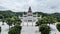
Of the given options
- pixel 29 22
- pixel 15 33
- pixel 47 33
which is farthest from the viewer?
pixel 29 22

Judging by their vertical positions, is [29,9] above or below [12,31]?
above

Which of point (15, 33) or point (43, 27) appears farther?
point (43, 27)

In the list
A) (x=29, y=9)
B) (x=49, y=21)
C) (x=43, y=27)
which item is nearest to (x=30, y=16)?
(x=29, y=9)

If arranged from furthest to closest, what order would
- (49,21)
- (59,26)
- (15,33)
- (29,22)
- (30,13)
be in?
(30,13)
(29,22)
(49,21)
(59,26)
(15,33)

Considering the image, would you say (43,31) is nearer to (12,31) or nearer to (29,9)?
(12,31)

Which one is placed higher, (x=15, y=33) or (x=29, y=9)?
(x=29, y=9)

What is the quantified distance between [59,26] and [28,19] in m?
29.6

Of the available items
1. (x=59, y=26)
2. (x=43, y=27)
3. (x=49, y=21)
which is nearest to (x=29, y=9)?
(x=49, y=21)

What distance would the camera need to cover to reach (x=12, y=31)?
22.8 meters

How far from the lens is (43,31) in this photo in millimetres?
24969

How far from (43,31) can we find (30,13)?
1659 inches

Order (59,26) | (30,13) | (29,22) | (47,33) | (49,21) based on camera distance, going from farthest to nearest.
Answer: (30,13), (29,22), (49,21), (59,26), (47,33)

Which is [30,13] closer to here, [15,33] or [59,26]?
[59,26]

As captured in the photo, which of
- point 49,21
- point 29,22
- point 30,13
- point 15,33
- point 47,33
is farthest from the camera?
point 30,13
